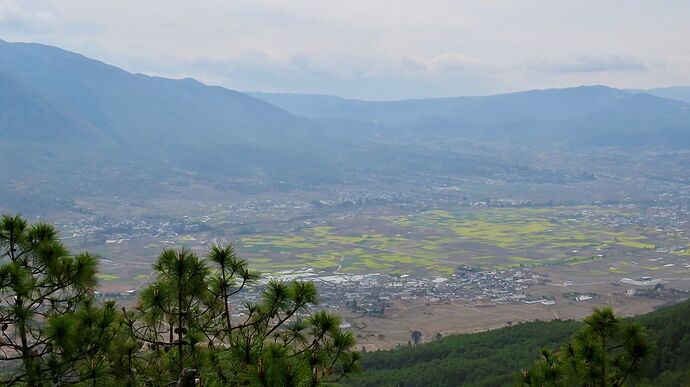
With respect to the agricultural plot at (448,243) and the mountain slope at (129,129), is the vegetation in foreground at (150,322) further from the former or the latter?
the mountain slope at (129,129)

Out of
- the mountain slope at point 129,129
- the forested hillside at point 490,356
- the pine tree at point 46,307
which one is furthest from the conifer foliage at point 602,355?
the mountain slope at point 129,129

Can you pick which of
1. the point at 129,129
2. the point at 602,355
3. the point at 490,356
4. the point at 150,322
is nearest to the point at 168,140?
the point at 129,129

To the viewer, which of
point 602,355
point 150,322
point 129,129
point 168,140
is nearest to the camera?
point 150,322

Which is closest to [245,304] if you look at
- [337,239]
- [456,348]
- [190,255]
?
[190,255]

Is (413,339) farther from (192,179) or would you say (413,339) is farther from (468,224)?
(192,179)

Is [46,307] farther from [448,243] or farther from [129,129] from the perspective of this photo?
[129,129]

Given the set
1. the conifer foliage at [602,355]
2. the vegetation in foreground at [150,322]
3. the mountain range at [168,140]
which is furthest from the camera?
the mountain range at [168,140]
